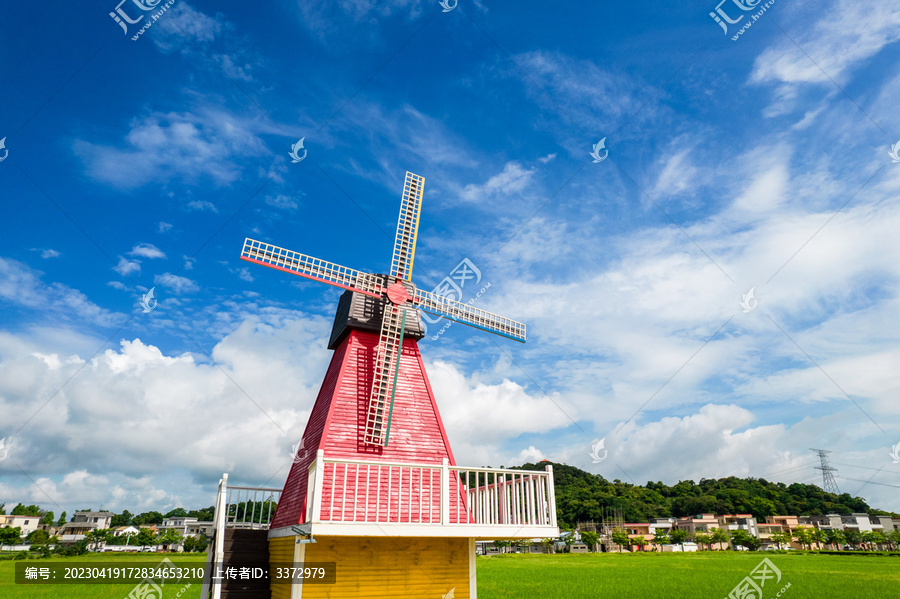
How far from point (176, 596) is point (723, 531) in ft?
258

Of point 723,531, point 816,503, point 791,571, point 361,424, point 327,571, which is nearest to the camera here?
point 327,571

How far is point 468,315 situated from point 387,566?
674cm

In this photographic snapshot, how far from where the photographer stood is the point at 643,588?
76.7 ft

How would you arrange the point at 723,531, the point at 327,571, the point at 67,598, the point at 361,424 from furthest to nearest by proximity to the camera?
the point at 723,531 → the point at 67,598 → the point at 361,424 → the point at 327,571

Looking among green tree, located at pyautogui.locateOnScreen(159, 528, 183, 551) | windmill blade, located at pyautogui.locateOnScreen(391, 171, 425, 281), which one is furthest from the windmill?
green tree, located at pyautogui.locateOnScreen(159, 528, 183, 551)

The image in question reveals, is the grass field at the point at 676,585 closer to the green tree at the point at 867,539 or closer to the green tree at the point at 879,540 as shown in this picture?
the green tree at the point at 867,539

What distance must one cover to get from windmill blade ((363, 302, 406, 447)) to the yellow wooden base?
222 centimetres

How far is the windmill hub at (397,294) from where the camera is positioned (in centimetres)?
1266

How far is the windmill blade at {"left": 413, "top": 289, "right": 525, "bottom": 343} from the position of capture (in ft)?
43.5

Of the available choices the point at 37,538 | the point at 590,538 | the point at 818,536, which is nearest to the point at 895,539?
the point at 818,536

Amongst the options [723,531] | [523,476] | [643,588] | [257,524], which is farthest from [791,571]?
[723,531]

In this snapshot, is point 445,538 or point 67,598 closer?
point 445,538

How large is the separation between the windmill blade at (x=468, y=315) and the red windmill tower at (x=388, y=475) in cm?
3

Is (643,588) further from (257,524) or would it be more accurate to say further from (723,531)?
(723,531)
